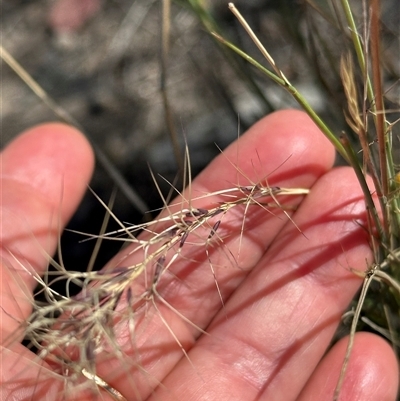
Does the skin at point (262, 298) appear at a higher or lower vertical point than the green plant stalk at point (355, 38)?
lower

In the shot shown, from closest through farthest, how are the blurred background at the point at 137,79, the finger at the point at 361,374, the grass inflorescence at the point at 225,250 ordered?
the grass inflorescence at the point at 225,250
the finger at the point at 361,374
the blurred background at the point at 137,79

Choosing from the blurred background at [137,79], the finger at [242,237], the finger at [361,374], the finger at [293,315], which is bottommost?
the finger at [361,374]

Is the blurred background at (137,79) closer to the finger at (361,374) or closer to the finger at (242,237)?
the finger at (242,237)

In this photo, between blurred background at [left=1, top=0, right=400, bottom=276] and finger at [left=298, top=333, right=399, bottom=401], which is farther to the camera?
blurred background at [left=1, top=0, right=400, bottom=276]

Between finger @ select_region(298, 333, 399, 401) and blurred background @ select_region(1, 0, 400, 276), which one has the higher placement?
blurred background @ select_region(1, 0, 400, 276)

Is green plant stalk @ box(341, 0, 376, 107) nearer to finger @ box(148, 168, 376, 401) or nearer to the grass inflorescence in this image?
the grass inflorescence

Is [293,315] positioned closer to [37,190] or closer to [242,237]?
[242,237]

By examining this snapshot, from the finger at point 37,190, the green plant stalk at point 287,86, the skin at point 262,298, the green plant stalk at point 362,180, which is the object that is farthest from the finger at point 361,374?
the finger at point 37,190

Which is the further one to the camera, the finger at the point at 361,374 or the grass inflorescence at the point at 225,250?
A: the finger at the point at 361,374

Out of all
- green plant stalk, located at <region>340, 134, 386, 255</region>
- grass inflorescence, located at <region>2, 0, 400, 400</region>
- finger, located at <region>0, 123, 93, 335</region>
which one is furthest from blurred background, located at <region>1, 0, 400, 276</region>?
green plant stalk, located at <region>340, 134, 386, 255</region>
